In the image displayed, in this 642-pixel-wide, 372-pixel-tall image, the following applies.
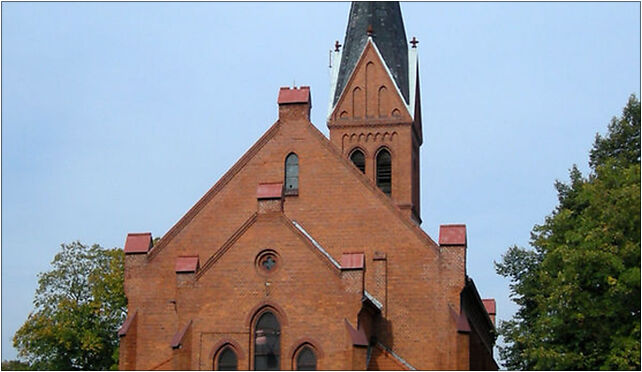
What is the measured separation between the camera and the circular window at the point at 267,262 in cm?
3231

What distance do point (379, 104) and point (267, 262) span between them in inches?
703

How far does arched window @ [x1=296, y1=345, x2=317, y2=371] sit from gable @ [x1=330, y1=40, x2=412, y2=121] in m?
18.9

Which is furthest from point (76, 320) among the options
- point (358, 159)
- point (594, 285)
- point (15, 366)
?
point (594, 285)

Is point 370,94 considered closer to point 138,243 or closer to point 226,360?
point 138,243

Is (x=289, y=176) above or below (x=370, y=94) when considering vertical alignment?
below

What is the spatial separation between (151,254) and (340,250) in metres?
7.28

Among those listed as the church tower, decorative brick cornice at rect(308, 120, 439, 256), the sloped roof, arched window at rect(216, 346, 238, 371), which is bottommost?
arched window at rect(216, 346, 238, 371)

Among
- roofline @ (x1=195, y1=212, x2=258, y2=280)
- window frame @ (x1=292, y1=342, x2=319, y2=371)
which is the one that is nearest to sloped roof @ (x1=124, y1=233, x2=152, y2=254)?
roofline @ (x1=195, y1=212, x2=258, y2=280)

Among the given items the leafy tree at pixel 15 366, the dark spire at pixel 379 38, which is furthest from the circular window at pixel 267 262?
the leafy tree at pixel 15 366

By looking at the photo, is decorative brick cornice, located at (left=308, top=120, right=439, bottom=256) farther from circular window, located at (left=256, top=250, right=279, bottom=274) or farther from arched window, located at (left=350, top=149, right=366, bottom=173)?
arched window, located at (left=350, top=149, right=366, bottom=173)

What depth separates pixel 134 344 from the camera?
36.1 m

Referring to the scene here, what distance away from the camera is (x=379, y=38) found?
162 feet

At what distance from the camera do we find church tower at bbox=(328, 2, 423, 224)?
46906 mm

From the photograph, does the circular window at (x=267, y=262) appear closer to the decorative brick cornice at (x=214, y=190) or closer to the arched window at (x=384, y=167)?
the decorative brick cornice at (x=214, y=190)
